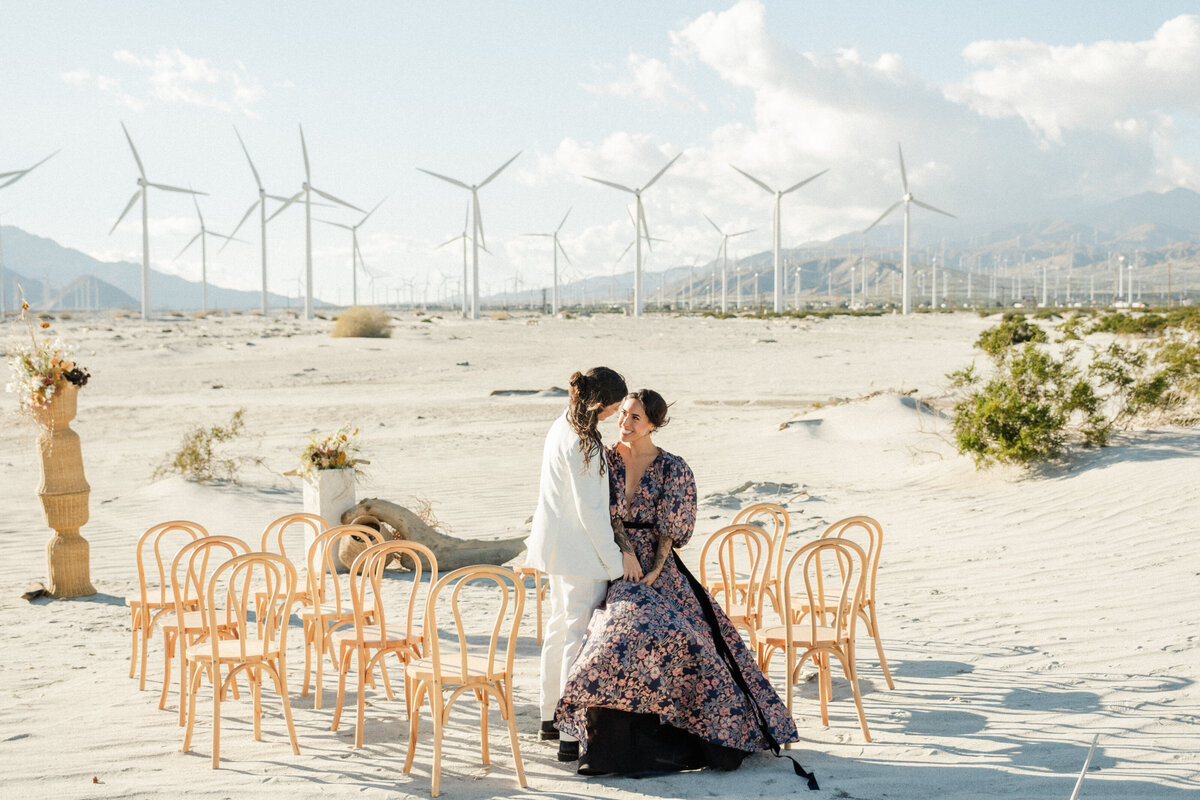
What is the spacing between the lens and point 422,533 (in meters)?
10.5

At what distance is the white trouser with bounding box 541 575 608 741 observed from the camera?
555 cm

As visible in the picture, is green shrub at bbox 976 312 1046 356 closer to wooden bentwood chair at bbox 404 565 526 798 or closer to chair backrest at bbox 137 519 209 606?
chair backrest at bbox 137 519 209 606

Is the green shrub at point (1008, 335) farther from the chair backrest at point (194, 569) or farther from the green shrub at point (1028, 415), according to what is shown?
the chair backrest at point (194, 569)

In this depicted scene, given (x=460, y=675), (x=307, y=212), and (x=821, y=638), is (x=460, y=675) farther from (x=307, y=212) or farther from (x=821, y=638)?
(x=307, y=212)

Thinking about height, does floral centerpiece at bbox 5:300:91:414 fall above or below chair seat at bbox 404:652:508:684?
above

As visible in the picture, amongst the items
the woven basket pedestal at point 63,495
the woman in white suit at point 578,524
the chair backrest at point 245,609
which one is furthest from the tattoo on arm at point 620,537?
the woven basket pedestal at point 63,495

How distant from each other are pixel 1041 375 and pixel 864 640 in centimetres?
707

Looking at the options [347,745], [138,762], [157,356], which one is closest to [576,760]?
[347,745]

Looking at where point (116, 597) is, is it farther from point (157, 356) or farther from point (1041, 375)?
point (157, 356)

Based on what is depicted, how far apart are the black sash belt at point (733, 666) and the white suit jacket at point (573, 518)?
32 centimetres

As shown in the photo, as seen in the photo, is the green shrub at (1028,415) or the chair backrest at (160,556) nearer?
the chair backrest at (160,556)

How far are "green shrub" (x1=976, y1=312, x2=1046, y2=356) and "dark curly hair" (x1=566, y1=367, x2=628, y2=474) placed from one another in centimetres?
1163

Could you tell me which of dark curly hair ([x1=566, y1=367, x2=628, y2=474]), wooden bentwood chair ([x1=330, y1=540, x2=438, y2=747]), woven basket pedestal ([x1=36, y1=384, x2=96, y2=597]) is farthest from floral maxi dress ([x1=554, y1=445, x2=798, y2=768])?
woven basket pedestal ([x1=36, y1=384, x2=96, y2=597])

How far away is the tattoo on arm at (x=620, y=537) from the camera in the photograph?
18.1 ft
